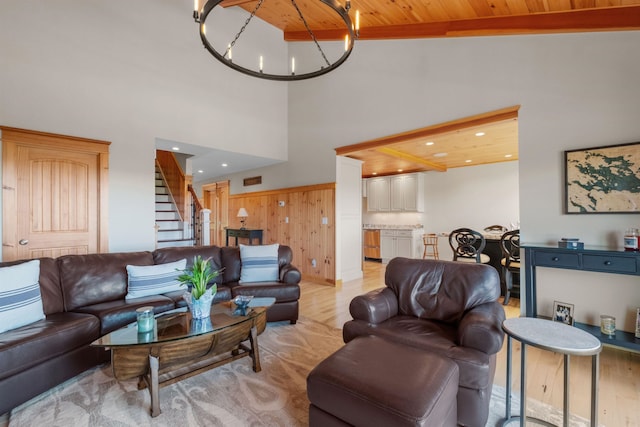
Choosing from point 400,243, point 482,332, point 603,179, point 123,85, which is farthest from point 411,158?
point 123,85

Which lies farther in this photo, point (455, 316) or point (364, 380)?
point (455, 316)

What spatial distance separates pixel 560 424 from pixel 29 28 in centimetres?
632

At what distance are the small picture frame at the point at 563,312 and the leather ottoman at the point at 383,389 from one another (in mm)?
2121

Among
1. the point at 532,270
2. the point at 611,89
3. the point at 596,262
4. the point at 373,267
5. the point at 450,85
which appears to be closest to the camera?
the point at 596,262

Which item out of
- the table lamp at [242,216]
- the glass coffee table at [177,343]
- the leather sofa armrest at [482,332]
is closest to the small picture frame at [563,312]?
the leather sofa armrest at [482,332]

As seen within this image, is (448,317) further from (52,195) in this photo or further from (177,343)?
(52,195)

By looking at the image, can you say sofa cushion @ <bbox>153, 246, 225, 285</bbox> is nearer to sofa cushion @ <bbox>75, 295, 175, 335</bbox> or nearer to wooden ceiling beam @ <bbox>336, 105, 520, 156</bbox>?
sofa cushion @ <bbox>75, 295, 175, 335</bbox>

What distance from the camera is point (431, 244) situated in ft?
22.9

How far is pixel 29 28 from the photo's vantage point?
348 cm

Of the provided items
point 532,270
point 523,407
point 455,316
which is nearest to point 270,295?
point 455,316

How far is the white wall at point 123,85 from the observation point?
347 centimetres

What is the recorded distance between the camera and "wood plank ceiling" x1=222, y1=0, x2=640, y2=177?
2861 mm

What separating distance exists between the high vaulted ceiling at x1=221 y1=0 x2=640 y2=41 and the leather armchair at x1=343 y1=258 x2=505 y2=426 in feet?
8.94

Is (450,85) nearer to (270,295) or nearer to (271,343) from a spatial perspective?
(270,295)
